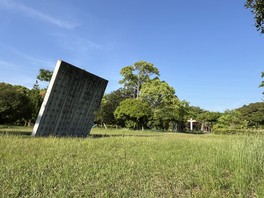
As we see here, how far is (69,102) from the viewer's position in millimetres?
13242

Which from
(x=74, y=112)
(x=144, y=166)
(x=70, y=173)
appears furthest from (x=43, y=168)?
(x=74, y=112)

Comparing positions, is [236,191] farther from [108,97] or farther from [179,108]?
[108,97]

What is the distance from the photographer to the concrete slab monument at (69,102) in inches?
470

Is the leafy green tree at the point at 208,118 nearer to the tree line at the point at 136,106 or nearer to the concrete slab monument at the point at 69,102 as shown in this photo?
the tree line at the point at 136,106

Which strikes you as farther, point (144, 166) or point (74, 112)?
point (74, 112)

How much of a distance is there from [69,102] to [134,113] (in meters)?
18.6

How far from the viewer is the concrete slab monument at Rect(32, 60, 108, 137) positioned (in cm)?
1193

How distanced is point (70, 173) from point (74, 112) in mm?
10066

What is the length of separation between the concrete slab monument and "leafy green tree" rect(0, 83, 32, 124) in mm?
13370

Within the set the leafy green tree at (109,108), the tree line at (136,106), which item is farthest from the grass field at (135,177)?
the leafy green tree at (109,108)

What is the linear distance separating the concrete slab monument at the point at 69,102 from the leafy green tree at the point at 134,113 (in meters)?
16.0

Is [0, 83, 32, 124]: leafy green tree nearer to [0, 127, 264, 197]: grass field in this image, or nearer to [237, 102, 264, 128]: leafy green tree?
[0, 127, 264, 197]: grass field

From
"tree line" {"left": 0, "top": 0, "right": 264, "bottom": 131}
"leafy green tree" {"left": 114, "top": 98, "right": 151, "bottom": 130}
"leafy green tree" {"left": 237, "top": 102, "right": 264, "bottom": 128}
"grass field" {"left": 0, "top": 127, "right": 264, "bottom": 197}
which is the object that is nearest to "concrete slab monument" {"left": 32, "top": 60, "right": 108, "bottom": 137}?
"grass field" {"left": 0, "top": 127, "right": 264, "bottom": 197}

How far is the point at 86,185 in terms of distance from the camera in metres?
3.45
